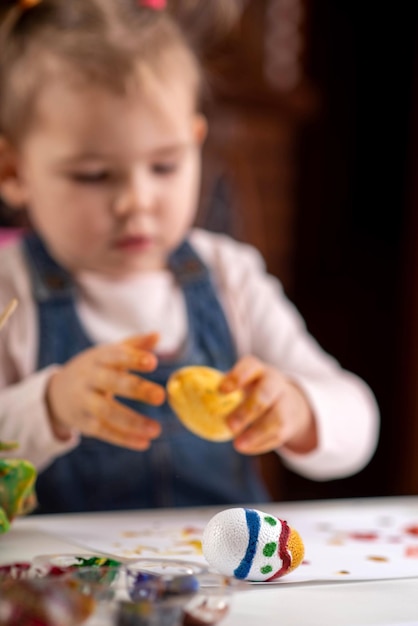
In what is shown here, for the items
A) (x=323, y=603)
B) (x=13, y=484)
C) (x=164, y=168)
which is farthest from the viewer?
(x=164, y=168)

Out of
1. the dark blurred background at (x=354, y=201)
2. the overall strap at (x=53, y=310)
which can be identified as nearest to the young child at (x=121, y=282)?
the overall strap at (x=53, y=310)

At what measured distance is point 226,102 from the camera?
1.05 m

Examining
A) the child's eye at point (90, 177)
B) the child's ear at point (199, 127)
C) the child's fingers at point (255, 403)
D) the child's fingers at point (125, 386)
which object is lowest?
the child's fingers at point (255, 403)

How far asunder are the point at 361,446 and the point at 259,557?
388mm

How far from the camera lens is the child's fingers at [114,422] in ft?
2.44

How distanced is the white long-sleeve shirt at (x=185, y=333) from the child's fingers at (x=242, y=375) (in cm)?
9

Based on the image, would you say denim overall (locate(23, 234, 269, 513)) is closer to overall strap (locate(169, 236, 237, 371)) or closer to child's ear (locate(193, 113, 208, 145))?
overall strap (locate(169, 236, 237, 371))

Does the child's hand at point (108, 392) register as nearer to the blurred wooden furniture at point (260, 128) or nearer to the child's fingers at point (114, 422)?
the child's fingers at point (114, 422)

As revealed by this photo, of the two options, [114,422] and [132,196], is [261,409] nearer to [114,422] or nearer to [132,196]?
[114,422]

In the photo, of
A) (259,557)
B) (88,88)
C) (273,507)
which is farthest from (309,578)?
(88,88)

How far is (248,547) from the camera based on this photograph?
539 millimetres

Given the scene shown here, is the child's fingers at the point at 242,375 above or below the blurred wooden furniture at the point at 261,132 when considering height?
below

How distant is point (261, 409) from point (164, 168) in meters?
0.28

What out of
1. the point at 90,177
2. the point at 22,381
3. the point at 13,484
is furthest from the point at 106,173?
the point at 13,484
